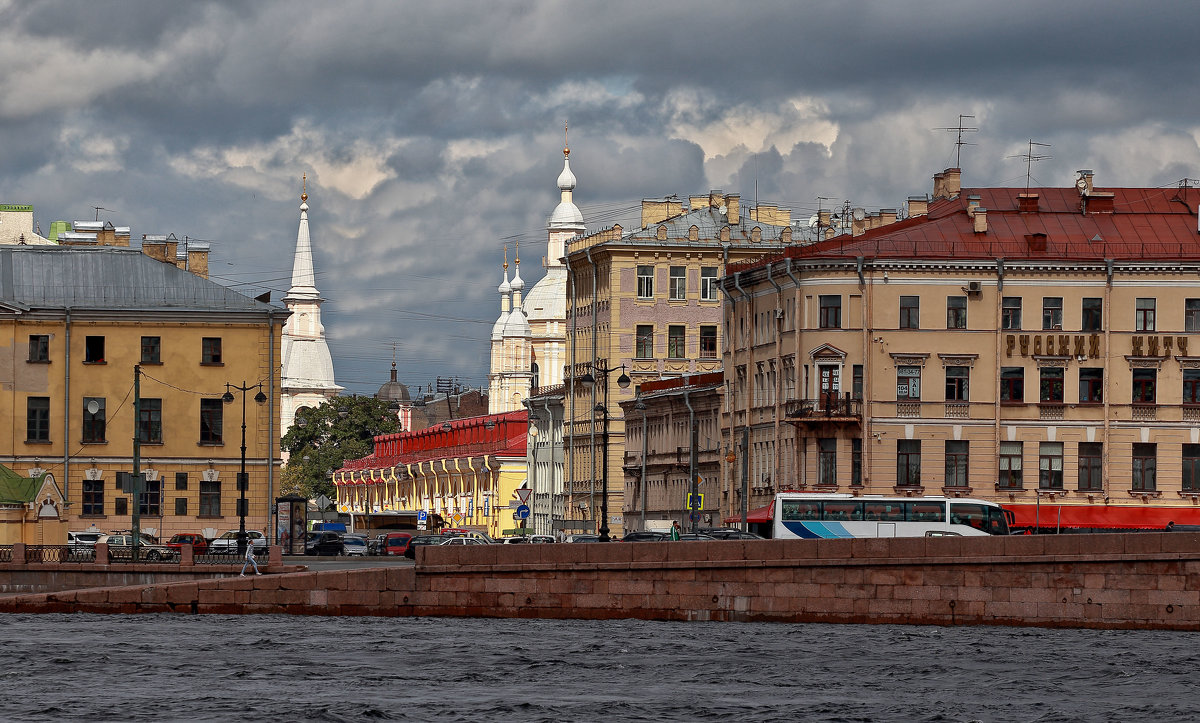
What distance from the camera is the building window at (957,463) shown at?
3039 inches

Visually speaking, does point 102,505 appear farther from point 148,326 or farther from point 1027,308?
point 1027,308

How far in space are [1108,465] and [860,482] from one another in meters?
7.94

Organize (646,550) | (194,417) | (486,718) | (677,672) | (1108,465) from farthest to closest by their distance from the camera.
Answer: (194,417) < (1108,465) < (646,550) < (677,672) < (486,718)

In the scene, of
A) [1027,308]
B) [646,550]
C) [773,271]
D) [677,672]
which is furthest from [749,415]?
[677,672]

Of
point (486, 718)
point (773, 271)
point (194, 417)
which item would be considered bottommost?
point (486, 718)

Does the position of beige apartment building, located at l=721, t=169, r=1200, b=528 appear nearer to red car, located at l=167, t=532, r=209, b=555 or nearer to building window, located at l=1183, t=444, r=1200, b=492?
building window, located at l=1183, t=444, r=1200, b=492

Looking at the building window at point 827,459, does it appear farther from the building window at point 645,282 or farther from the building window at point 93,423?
the building window at point 645,282

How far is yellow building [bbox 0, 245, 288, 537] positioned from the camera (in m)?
81.2

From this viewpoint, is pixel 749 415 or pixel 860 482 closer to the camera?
pixel 860 482

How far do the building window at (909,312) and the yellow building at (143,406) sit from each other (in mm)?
21470

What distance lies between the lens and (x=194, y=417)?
81875 mm

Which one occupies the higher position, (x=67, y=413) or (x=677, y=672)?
(x=67, y=413)

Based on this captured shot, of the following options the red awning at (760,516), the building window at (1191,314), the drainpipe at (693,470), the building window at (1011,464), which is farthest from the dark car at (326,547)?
A: the building window at (1191,314)

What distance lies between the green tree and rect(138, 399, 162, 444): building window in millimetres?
69989
